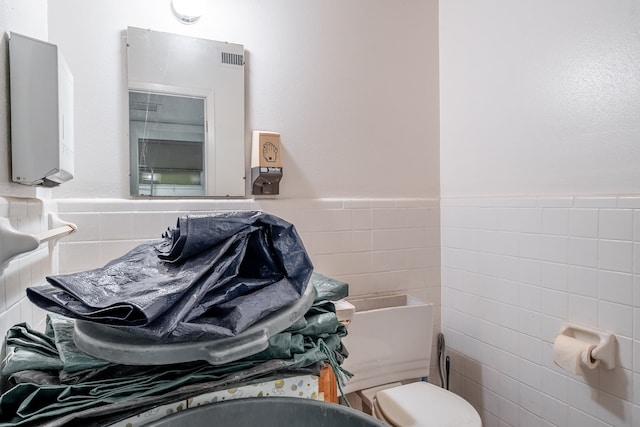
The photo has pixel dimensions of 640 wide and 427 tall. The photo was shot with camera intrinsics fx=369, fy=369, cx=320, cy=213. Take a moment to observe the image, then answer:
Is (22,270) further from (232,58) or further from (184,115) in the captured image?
(232,58)

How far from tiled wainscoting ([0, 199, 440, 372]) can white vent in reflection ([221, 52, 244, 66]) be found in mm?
569

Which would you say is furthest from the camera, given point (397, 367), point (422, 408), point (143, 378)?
point (397, 367)

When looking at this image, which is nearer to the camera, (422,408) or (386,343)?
(422,408)

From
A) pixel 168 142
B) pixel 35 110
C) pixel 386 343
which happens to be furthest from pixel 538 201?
pixel 35 110

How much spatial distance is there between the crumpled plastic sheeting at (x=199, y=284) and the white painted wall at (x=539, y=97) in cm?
120

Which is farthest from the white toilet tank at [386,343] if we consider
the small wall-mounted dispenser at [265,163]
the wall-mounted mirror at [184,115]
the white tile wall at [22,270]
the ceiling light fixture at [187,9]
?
the ceiling light fixture at [187,9]

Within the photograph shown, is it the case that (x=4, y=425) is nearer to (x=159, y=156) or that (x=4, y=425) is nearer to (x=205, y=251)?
(x=205, y=251)

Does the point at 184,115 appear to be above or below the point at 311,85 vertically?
below

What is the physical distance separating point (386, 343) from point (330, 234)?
1.76 feet

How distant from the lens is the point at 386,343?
1609 mm

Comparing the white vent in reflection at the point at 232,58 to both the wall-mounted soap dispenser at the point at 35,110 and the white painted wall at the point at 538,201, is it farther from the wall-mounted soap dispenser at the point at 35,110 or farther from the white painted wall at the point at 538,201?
the white painted wall at the point at 538,201

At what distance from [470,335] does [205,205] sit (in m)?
1.36

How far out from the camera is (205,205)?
57.9 inches

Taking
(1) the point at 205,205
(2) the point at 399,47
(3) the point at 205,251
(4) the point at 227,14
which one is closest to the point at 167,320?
(3) the point at 205,251
